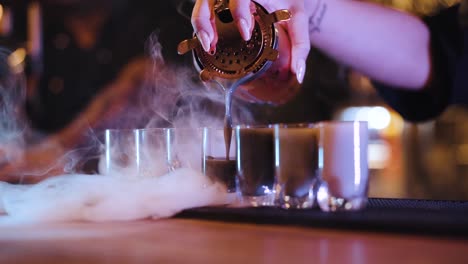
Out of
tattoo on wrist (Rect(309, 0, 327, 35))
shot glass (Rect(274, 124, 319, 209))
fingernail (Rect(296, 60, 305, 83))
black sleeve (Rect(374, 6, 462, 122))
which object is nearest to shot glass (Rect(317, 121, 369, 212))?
shot glass (Rect(274, 124, 319, 209))

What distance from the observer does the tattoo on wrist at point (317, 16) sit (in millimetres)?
1534

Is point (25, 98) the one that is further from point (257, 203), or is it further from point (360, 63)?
point (257, 203)

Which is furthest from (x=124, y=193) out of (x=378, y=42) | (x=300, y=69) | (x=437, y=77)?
(x=437, y=77)

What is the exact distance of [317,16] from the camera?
1.55 m

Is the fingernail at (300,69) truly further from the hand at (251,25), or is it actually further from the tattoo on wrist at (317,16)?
the tattoo on wrist at (317,16)

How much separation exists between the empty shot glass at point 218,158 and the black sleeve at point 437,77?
38.5 inches

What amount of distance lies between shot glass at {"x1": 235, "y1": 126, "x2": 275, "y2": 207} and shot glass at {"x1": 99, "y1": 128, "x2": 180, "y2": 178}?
0.19m

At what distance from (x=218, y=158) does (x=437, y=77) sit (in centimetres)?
105

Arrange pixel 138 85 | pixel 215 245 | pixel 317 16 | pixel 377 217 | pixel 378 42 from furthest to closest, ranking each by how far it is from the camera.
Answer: pixel 138 85 → pixel 378 42 → pixel 317 16 → pixel 377 217 → pixel 215 245

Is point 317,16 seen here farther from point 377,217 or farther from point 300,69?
point 377,217

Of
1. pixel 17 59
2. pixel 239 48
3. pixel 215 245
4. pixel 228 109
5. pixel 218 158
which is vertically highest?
pixel 17 59

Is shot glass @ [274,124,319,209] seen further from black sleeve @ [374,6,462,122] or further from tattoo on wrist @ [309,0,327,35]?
black sleeve @ [374,6,462,122]

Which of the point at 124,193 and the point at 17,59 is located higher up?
the point at 17,59

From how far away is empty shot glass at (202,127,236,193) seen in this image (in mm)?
1162
